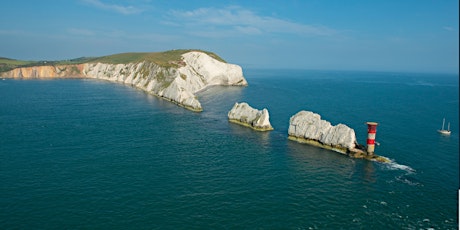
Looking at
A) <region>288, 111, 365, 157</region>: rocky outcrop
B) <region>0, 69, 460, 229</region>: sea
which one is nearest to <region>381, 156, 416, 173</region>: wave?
<region>0, 69, 460, 229</region>: sea

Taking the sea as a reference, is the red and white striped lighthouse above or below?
above

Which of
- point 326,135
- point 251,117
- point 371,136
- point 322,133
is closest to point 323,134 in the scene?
point 322,133

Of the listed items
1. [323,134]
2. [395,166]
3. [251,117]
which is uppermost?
[251,117]

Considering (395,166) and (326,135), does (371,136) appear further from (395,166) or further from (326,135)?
(326,135)

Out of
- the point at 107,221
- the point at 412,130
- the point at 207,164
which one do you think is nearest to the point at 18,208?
the point at 107,221

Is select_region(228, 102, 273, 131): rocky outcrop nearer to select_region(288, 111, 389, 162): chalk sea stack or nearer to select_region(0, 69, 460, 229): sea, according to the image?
select_region(0, 69, 460, 229): sea

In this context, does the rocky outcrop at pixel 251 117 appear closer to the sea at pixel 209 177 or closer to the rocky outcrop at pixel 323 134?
the sea at pixel 209 177

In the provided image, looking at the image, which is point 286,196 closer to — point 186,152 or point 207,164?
point 207,164

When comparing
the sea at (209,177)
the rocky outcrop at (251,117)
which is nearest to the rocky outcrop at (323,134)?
the sea at (209,177)

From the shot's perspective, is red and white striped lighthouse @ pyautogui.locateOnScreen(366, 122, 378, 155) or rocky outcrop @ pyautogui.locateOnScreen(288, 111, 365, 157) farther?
rocky outcrop @ pyautogui.locateOnScreen(288, 111, 365, 157)
